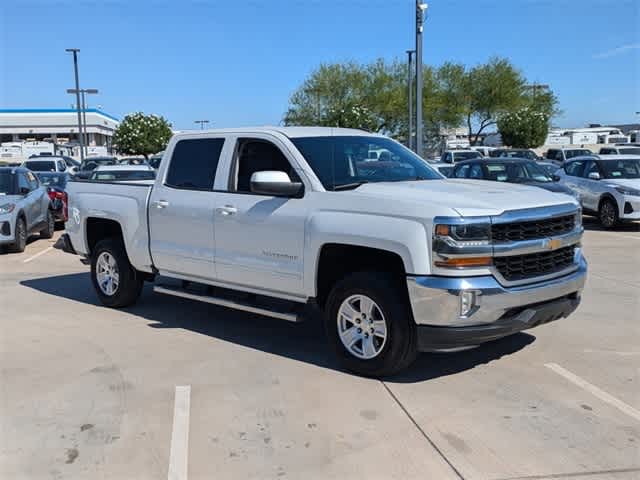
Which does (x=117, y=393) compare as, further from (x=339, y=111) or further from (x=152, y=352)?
(x=339, y=111)

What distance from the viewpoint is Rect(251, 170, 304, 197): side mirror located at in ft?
18.3

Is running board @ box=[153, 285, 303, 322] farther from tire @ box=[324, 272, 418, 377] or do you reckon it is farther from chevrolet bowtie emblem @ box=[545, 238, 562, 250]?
chevrolet bowtie emblem @ box=[545, 238, 562, 250]

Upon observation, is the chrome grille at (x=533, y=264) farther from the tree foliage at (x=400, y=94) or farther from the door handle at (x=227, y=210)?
the tree foliage at (x=400, y=94)

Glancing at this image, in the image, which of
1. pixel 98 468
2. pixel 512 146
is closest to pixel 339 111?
pixel 512 146

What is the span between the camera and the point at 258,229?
19.8 feet

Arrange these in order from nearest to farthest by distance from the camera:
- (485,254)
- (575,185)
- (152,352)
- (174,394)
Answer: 1. (485,254)
2. (174,394)
3. (152,352)
4. (575,185)

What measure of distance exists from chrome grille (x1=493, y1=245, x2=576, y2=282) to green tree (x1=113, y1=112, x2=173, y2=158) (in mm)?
61807

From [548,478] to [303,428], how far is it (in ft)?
5.13

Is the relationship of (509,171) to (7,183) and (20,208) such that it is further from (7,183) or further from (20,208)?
(7,183)

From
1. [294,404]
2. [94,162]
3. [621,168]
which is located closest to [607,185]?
[621,168]

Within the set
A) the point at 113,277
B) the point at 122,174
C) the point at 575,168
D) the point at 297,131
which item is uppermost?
the point at 297,131

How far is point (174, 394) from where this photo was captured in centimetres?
516

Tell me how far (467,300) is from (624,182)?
11817 mm

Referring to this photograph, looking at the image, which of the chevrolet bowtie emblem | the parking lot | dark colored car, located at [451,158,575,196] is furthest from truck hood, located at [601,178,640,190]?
the chevrolet bowtie emblem
